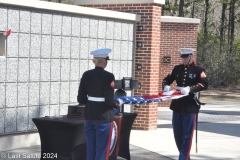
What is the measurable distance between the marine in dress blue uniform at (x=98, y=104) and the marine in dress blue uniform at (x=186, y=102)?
5.66ft

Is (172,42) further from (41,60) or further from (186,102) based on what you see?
(186,102)

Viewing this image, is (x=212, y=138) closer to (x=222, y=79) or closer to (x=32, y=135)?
(x=32, y=135)

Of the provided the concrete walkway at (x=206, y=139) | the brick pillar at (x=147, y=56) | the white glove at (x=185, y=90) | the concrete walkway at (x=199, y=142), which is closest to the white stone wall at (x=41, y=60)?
the concrete walkway at (x=199, y=142)

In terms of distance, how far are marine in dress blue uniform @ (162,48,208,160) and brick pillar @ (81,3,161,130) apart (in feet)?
15.1

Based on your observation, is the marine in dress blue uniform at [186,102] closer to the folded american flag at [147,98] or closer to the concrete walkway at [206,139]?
the folded american flag at [147,98]

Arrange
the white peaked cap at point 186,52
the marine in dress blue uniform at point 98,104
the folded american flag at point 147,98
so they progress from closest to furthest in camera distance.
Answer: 1. the marine in dress blue uniform at point 98,104
2. the folded american flag at point 147,98
3. the white peaked cap at point 186,52

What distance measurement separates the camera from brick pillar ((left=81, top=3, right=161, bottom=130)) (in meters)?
14.7

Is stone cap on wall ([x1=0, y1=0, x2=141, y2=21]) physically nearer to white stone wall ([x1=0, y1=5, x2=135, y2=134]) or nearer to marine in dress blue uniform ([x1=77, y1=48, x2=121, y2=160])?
white stone wall ([x1=0, y1=5, x2=135, y2=134])

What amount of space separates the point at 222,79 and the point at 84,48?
84.8 feet

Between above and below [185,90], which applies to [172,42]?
above

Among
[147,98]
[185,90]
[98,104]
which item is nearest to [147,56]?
[147,98]

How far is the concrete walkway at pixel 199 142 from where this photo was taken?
37.7 ft

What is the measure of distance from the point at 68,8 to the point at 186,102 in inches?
144

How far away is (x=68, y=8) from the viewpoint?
12258 millimetres
